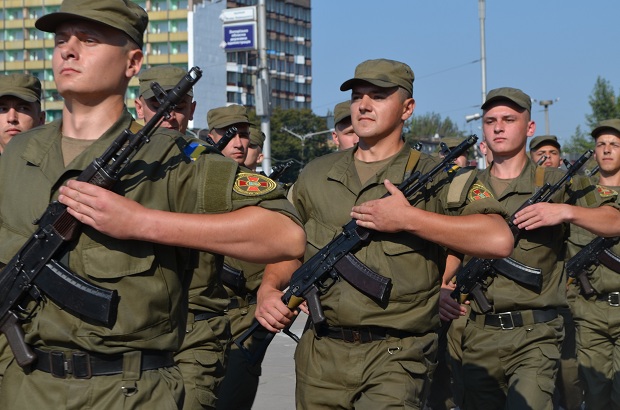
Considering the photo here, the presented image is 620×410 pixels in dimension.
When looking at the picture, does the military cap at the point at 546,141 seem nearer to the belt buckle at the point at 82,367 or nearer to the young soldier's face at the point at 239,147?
the young soldier's face at the point at 239,147

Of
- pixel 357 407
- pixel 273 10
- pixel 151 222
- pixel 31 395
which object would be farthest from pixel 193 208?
pixel 273 10

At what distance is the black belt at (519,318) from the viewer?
805cm

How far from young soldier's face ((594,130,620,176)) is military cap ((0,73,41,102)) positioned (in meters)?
5.60

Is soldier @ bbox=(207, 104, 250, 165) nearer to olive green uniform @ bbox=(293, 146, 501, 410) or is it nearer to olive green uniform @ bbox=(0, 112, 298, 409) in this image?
olive green uniform @ bbox=(293, 146, 501, 410)

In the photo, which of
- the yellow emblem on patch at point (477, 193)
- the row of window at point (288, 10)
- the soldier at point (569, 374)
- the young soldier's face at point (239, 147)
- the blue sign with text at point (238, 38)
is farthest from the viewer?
the row of window at point (288, 10)

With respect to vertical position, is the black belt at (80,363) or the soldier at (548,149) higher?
the soldier at (548,149)

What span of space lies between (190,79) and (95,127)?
413 millimetres

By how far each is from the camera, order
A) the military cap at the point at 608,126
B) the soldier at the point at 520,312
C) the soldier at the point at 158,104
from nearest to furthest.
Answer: the soldier at the point at 158,104
the soldier at the point at 520,312
the military cap at the point at 608,126

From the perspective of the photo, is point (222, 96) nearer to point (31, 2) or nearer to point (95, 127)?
point (31, 2)

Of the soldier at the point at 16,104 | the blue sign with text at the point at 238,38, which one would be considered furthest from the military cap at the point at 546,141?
the blue sign with text at the point at 238,38

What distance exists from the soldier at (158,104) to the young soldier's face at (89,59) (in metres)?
2.55

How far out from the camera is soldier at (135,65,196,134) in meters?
7.41

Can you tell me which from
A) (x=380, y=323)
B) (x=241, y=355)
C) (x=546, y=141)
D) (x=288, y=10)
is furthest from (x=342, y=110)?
(x=288, y=10)

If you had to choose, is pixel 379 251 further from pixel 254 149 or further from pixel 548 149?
pixel 548 149
